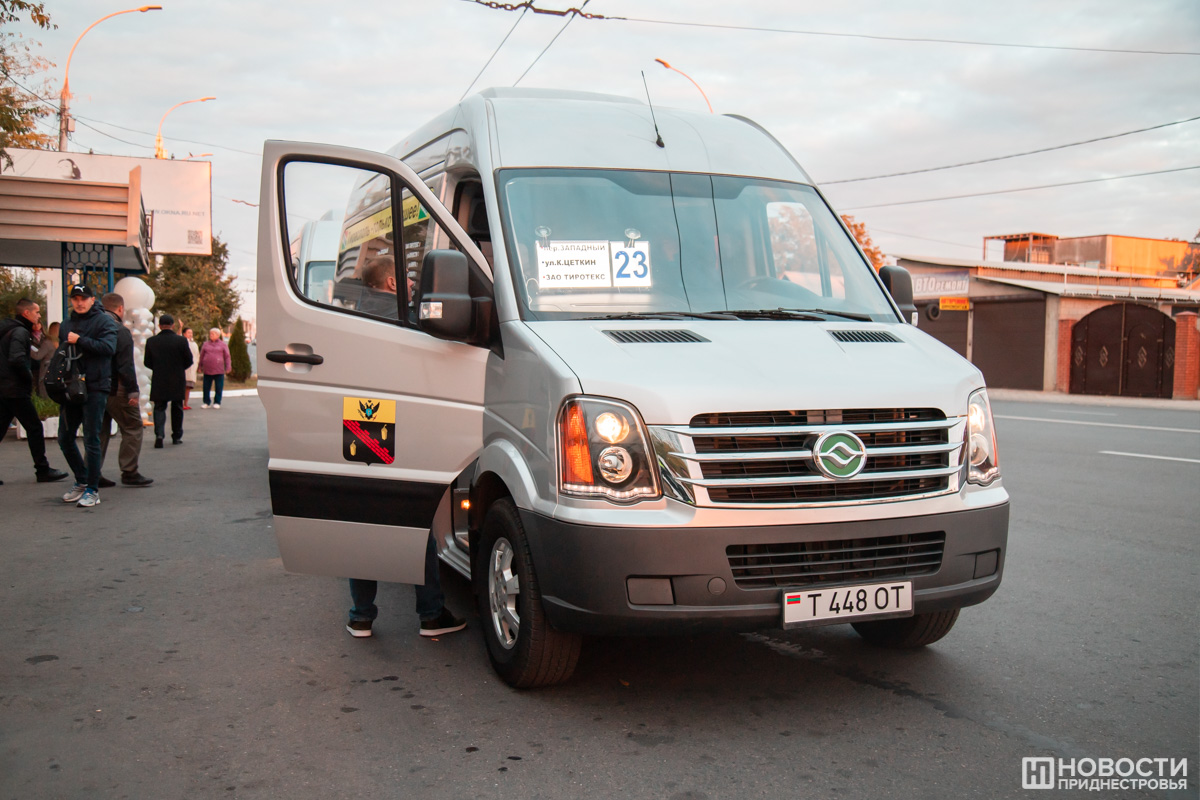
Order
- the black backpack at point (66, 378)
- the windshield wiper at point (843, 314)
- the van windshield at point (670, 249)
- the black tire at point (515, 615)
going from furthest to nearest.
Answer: the black backpack at point (66, 378) → the windshield wiper at point (843, 314) → the van windshield at point (670, 249) → the black tire at point (515, 615)

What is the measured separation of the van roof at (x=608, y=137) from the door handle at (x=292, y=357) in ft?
3.87

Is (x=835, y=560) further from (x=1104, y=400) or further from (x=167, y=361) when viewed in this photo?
(x=1104, y=400)

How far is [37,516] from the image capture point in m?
8.35

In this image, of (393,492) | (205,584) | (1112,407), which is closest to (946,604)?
(393,492)

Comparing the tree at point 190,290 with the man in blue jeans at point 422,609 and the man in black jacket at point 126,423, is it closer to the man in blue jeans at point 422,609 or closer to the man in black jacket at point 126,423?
the man in black jacket at point 126,423

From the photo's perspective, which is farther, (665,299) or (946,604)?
(665,299)

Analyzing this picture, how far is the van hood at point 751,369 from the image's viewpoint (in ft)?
11.7

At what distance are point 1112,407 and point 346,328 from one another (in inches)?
1005

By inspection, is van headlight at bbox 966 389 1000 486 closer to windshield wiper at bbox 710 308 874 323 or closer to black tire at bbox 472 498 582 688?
windshield wiper at bbox 710 308 874 323

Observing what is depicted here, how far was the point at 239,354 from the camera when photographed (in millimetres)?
37406

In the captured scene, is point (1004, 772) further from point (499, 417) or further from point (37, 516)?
point (37, 516)
